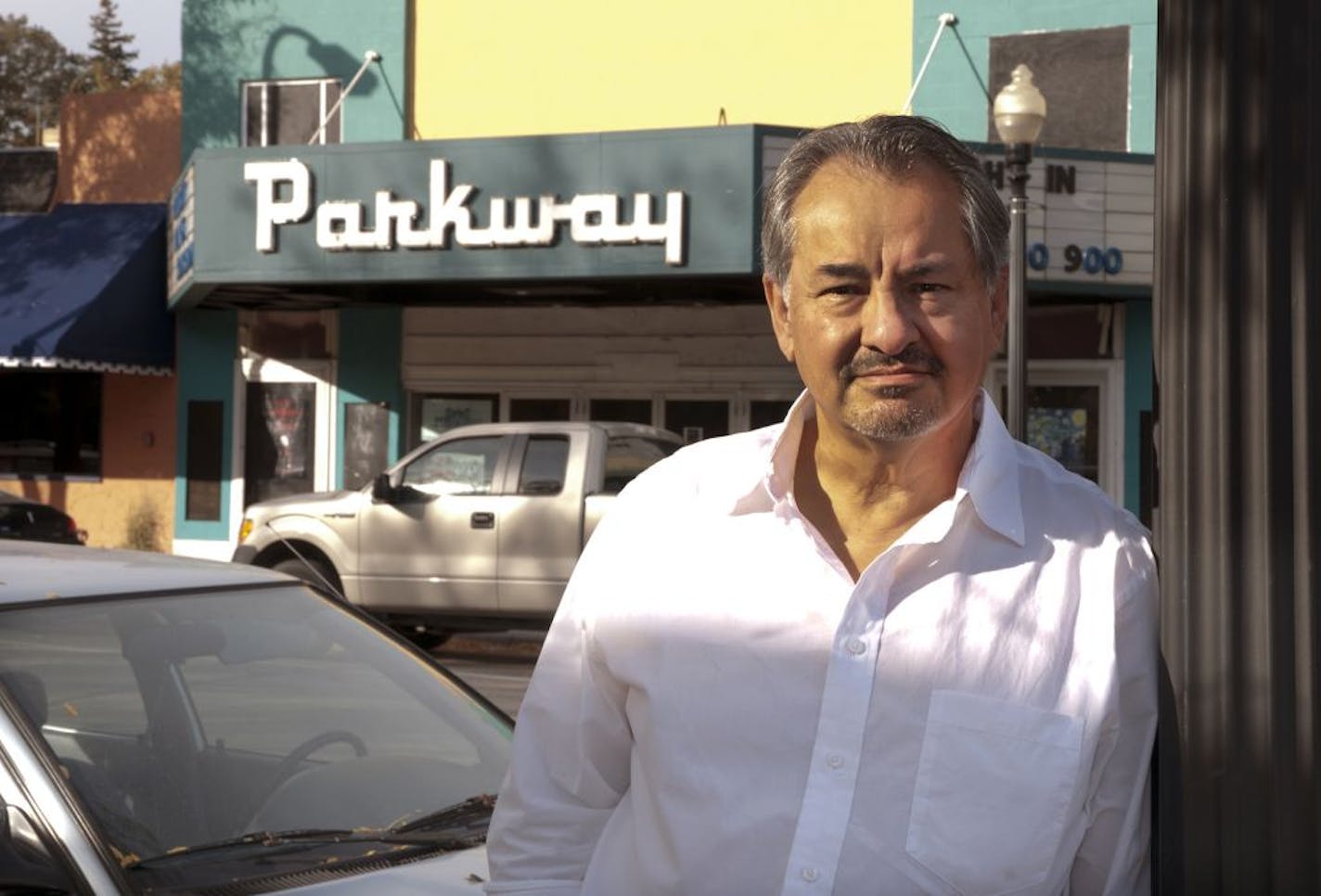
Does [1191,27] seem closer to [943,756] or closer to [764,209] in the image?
[764,209]

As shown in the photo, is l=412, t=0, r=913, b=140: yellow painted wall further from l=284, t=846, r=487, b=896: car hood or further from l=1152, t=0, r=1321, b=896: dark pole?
l=1152, t=0, r=1321, b=896: dark pole

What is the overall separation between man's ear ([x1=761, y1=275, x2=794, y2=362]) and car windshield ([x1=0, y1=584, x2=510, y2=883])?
5.20 ft

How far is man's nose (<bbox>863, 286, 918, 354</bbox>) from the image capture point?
211 cm

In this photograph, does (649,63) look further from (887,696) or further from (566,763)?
(887,696)

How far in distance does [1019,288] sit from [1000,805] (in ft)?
35.3

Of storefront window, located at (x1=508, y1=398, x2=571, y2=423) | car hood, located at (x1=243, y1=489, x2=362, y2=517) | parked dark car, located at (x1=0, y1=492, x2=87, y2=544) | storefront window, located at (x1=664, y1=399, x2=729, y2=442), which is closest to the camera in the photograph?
car hood, located at (x1=243, y1=489, x2=362, y2=517)

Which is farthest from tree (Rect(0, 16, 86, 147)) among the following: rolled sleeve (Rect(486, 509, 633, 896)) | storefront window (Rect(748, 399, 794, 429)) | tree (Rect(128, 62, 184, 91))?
rolled sleeve (Rect(486, 509, 633, 896))

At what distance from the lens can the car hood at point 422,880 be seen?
3.20 metres

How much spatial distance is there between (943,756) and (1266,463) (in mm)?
487

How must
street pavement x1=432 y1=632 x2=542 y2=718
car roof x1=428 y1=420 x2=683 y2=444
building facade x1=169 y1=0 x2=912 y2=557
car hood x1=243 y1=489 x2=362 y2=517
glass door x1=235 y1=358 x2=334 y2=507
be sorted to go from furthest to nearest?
glass door x1=235 y1=358 x2=334 y2=507
building facade x1=169 y1=0 x2=912 y2=557
car hood x1=243 y1=489 x2=362 y2=517
car roof x1=428 y1=420 x2=683 y2=444
street pavement x1=432 y1=632 x2=542 y2=718

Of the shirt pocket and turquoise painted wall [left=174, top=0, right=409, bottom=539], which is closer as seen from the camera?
the shirt pocket

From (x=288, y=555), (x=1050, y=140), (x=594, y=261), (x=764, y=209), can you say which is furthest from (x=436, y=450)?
(x=764, y=209)

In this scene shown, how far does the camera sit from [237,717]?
3955 millimetres

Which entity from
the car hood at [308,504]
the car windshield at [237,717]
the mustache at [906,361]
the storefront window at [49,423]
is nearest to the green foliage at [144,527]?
the storefront window at [49,423]
